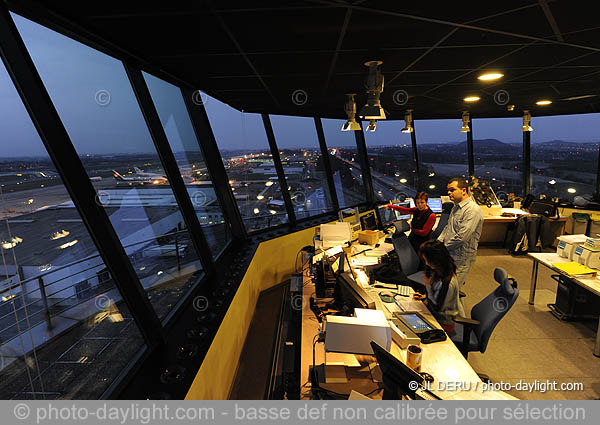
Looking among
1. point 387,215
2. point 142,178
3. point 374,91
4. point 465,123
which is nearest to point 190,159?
Result: point 142,178

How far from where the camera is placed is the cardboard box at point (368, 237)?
187 inches

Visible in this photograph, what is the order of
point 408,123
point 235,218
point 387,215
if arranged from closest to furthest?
point 235,218 → point 387,215 → point 408,123

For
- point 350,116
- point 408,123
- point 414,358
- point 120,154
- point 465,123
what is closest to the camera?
point 414,358

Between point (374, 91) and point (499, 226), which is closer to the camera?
point (374, 91)

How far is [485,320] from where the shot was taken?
2695mm

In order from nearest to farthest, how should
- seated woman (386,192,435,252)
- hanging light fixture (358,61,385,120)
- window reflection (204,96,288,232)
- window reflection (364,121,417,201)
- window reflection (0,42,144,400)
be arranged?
window reflection (0,42,144,400)
hanging light fixture (358,61,385,120)
seated woman (386,192,435,252)
window reflection (204,96,288,232)
window reflection (364,121,417,201)

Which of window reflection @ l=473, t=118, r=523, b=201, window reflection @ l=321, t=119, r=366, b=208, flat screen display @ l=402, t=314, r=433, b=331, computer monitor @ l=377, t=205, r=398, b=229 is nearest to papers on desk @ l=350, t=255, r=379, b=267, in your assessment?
flat screen display @ l=402, t=314, r=433, b=331

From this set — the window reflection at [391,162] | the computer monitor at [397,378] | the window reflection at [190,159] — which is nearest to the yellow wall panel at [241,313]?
the window reflection at [190,159]

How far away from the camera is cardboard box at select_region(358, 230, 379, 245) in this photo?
476 cm

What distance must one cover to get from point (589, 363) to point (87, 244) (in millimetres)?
4537

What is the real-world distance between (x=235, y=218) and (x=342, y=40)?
Result: 3.30m

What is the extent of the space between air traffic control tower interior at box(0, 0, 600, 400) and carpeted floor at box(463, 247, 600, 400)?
0.07 feet

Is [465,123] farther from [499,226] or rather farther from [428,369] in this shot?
Answer: [428,369]

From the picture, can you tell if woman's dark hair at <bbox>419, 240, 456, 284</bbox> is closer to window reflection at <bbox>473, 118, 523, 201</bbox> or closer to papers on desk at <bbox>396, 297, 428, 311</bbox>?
papers on desk at <bbox>396, 297, 428, 311</bbox>
